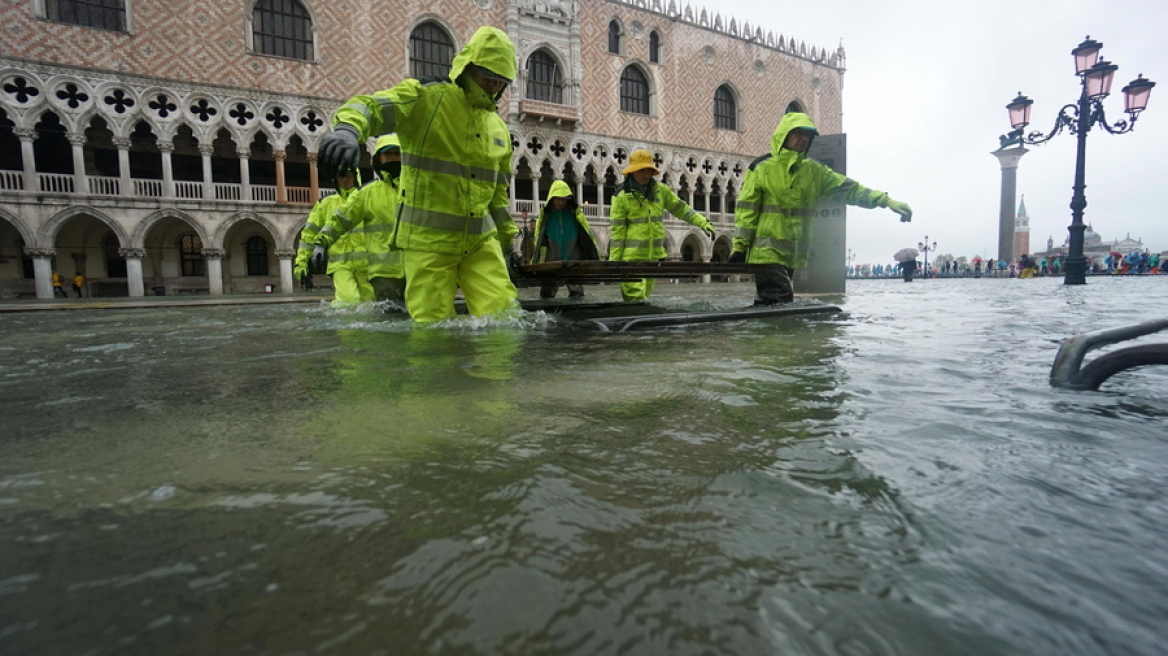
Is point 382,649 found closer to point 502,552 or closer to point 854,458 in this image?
point 502,552

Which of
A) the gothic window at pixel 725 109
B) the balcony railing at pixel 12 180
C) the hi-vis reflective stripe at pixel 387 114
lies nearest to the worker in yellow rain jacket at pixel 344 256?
the hi-vis reflective stripe at pixel 387 114

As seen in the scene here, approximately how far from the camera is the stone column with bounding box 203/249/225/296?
18875 millimetres

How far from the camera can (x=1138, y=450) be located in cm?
125

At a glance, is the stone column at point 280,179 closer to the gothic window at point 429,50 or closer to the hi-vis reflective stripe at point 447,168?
the gothic window at point 429,50

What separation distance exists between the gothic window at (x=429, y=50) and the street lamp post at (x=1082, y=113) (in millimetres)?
18409

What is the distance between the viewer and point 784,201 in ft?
19.8

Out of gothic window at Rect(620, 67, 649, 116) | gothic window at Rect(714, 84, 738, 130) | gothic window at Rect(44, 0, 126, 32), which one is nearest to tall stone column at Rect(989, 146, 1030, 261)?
gothic window at Rect(714, 84, 738, 130)

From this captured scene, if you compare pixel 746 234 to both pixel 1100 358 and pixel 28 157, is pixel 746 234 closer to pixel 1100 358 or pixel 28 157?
pixel 1100 358

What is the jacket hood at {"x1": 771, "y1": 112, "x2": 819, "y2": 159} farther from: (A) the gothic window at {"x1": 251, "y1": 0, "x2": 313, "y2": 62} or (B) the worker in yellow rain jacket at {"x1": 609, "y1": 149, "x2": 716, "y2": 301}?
(A) the gothic window at {"x1": 251, "y1": 0, "x2": 313, "y2": 62}

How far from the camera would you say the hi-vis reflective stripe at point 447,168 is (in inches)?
152

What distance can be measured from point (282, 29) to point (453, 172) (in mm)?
20692

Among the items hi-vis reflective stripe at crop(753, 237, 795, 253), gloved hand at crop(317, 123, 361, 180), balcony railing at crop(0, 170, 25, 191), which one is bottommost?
hi-vis reflective stripe at crop(753, 237, 795, 253)

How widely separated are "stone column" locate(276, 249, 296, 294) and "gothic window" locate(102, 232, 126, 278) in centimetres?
585

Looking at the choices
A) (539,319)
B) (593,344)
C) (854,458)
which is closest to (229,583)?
(854,458)
